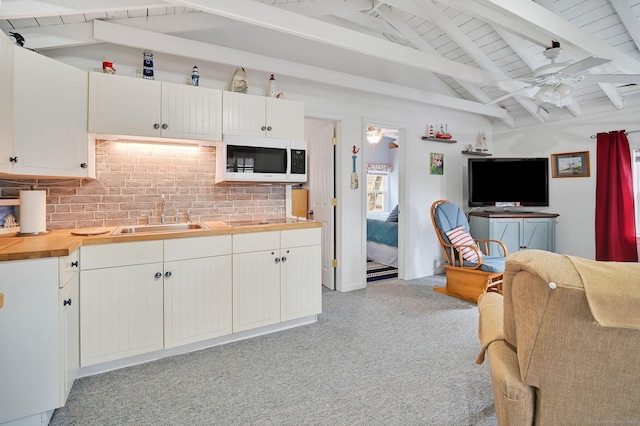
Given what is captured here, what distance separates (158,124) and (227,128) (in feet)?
1.71

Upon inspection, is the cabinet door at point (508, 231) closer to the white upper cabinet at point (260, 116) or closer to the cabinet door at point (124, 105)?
the white upper cabinet at point (260, 116)

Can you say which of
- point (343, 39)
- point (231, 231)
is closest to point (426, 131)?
point (343, 39)

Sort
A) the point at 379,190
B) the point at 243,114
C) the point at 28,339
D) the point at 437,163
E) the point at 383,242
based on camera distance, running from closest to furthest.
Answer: the point at 28,339, the point at 243,114, the point at 437,163, the point at 383,242, the point at 379,190

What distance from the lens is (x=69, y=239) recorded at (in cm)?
193

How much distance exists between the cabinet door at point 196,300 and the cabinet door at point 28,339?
0.68 meters

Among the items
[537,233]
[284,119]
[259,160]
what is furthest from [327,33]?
[537,233]

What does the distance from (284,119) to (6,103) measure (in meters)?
1.86

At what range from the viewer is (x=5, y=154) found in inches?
69.9

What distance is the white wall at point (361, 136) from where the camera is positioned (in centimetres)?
281

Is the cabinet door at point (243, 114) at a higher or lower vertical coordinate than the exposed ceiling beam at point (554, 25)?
lower

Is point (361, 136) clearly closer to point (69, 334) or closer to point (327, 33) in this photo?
point (327, 33)

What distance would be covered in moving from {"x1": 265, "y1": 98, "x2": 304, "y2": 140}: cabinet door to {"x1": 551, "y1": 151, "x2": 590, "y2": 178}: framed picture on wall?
3.87m

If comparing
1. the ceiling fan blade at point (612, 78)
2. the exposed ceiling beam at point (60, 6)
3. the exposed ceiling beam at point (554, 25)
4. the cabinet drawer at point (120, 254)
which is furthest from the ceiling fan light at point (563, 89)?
the cabinet drawer at point (120, 254)

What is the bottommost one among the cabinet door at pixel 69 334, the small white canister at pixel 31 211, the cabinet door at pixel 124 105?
the cabinet door at pixel 69 334
